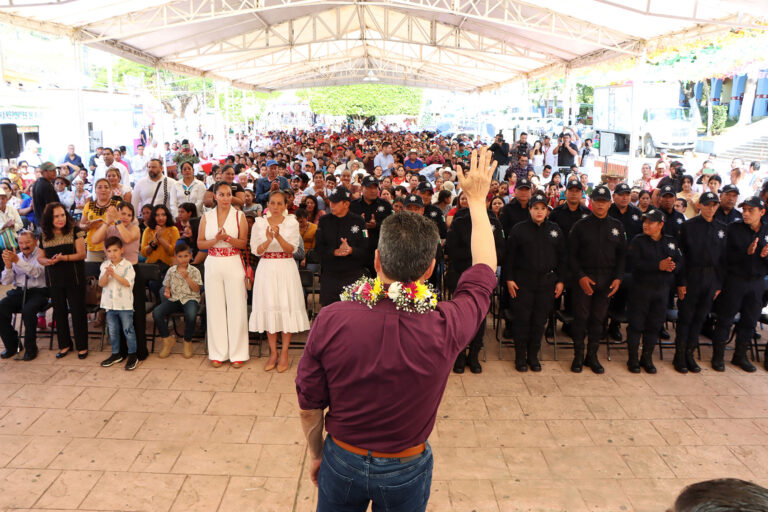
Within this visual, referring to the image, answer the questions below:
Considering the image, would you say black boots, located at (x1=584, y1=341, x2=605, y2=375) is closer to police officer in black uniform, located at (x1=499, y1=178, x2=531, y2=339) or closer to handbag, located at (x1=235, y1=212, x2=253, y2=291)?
police officer in black uniform, located at (x1=499, y1=178, x2=531, y2=339)

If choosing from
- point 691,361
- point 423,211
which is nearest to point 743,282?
point 691,361

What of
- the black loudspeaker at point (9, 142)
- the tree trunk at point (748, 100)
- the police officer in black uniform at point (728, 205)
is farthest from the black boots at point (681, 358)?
the tree trunk at point (748, 100)

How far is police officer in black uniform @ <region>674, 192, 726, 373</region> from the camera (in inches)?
217

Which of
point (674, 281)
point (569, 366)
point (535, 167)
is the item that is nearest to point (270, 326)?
point (569, 366)

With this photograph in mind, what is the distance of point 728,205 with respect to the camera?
611 cm

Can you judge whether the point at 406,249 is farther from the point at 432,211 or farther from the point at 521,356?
the point at 432,211

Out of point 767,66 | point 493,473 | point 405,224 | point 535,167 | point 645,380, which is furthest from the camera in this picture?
point 767,66

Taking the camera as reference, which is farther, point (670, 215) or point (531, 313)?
point (670, 215)

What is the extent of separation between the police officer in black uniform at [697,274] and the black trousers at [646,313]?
9.5 inches

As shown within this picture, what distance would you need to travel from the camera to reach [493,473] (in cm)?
391

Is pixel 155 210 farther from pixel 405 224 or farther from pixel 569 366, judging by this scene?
pixel 405 224

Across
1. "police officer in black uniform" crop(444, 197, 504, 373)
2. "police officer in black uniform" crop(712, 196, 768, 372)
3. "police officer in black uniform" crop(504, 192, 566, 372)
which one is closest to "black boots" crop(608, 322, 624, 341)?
"police officer in black uniform" crop(712, 196, 768, 372)

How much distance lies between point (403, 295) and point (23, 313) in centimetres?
536

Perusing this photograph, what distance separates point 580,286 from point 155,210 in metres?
4.60
